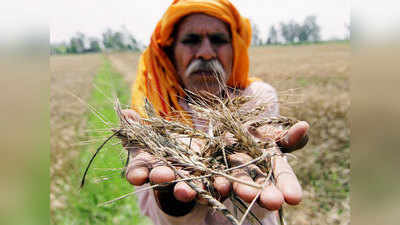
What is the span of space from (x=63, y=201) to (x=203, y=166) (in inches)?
123

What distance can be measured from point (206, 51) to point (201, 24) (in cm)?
26

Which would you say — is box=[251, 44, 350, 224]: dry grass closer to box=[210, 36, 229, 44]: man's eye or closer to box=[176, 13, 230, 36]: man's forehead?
box=[210, 36, 229, 44]: man's eye

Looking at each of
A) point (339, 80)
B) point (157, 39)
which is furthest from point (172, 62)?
point (339, 80)

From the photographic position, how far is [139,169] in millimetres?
1114

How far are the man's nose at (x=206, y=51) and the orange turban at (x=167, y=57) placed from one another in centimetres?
26

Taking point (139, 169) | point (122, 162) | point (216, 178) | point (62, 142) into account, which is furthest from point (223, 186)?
point (62, 142)

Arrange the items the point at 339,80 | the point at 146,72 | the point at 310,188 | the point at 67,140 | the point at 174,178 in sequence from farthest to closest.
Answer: the point at 339,80, the point at 67,140, the point at 310,188, the point at 146,72, the point at 174,178

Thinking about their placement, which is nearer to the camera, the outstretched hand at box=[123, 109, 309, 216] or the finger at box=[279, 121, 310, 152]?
the outstretched hand at box=[123, 109, 309, 216]

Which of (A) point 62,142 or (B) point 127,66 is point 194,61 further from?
(B) point 127,66

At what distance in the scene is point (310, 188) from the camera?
3.69m

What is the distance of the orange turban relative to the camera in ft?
6.75

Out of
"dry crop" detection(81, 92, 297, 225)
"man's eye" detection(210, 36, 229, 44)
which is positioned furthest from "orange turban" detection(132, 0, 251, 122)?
"dry crop" detection(81, 92, 297, 225)

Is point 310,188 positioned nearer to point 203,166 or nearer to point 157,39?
point 157,39

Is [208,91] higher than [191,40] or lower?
lower
